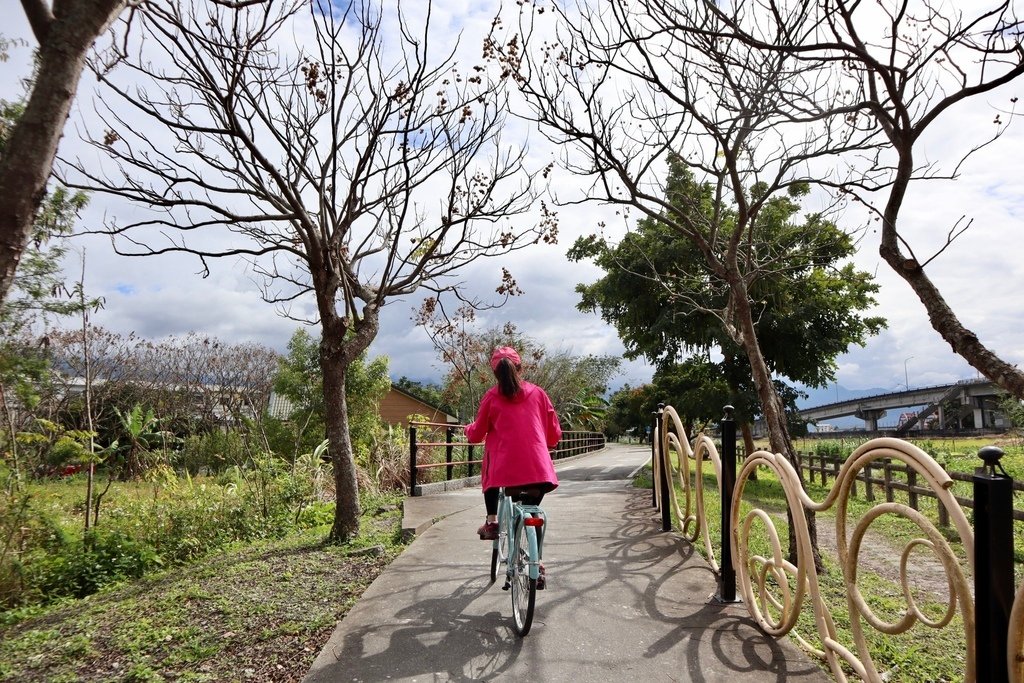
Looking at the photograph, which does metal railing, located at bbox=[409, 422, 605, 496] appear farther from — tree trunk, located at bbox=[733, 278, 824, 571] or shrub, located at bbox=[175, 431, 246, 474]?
shrub, located at bbox=[175, 431, 246, 474]

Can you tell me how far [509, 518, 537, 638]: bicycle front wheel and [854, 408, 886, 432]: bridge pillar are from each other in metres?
62.4

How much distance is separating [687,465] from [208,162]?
6.31 meters

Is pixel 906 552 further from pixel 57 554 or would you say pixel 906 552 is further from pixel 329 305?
pixel 57 554

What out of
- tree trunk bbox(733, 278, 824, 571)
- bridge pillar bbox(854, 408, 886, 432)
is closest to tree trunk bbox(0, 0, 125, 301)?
tree trunk bbox(733, 278, 824, 571)

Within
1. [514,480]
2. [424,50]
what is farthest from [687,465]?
[424,50]

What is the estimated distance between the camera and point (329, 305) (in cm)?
765

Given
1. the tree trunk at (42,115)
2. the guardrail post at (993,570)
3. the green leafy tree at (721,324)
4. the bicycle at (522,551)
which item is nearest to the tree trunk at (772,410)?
the bicycle at (522,551)

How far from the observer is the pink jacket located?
4.68m

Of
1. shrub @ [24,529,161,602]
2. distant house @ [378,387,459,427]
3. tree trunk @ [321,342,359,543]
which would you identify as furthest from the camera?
distant house @ [378,387,459,427]

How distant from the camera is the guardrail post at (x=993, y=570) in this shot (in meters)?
2.26

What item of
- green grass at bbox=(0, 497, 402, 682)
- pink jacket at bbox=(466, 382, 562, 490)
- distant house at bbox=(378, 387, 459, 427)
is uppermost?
distant house at bbox=(378, 387, 459, 427)

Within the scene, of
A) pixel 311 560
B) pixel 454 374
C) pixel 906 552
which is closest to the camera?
pixel 906 552

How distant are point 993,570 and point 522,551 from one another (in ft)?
9.13

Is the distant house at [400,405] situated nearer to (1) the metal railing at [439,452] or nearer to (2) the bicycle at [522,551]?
(1) the metal railing at [439,452]
